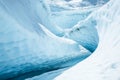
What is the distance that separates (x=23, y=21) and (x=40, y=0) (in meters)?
1.41

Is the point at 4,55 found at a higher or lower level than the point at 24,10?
lower

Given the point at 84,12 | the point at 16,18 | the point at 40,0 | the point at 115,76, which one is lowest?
the point at 115,76

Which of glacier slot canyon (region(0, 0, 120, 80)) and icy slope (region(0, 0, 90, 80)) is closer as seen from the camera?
glacier slot canyon (region(0, 0, 120, 80))

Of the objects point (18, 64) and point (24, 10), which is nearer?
point (18, 64)

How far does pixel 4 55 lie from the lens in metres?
3.05

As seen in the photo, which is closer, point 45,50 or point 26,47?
point 26,47

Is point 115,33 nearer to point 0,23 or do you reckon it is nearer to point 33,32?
point 33,32

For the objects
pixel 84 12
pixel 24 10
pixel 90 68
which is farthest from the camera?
pixel 84 12

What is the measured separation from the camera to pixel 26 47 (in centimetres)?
333

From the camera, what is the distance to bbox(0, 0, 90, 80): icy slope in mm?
3090

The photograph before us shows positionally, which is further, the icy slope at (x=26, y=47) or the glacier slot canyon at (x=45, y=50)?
the icy slope at (x=26, y=47)

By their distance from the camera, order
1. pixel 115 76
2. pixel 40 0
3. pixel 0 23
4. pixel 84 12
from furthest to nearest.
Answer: pixel 84 12
pixel 40 0
pixel 0 23
pixel 115 76

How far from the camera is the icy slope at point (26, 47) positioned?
3.09 metres

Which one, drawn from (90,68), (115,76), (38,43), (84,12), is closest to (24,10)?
(38,43)
